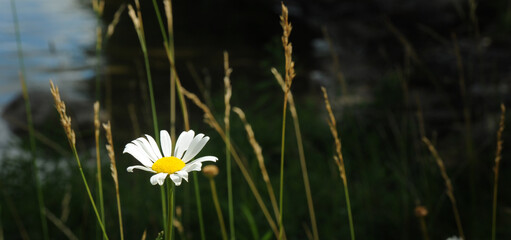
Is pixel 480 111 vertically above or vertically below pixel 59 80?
below

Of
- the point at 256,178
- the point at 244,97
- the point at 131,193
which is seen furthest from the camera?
the point at 244,97

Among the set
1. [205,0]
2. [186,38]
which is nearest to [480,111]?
[186,38]

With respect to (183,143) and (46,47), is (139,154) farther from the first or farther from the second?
(46,47)

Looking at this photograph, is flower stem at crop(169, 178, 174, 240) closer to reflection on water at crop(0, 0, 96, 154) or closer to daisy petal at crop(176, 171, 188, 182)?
daisy petal at crop(176, 171, 188, 182)

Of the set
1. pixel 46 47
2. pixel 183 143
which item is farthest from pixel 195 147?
pixel 46 47

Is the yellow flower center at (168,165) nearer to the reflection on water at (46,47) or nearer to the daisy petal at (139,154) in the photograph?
the daisy petal at (139,154)

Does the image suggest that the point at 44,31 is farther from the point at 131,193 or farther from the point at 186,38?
the point at 131,193

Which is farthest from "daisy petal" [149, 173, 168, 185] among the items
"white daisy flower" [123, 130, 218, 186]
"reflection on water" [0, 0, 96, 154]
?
"reflection on water" [0, 0, 96, 154]
